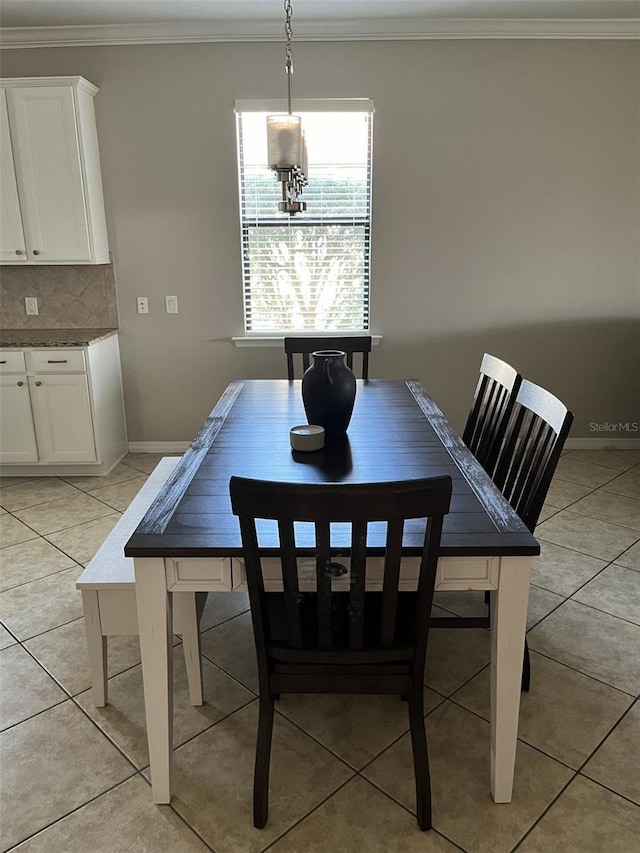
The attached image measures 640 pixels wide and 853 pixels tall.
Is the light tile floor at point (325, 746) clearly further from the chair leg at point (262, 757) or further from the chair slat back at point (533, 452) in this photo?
the chair slat back at point (533, 452)

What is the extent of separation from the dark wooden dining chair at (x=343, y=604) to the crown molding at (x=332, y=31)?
3.38 meters

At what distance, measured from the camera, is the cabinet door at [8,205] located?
3.60 m

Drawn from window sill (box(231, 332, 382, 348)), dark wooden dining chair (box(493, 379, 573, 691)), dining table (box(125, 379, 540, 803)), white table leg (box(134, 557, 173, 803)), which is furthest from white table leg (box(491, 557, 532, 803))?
window sill (box(231, 332, 382, 348))

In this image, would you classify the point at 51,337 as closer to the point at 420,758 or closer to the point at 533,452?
the point at 533,452

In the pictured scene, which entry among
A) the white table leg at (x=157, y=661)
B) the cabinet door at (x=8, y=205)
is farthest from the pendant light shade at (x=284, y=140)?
Answer: the cabinet door at (x=8, y=205)

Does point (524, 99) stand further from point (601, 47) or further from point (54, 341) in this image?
point (54, 341)

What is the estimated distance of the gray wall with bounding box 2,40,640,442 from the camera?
3777 mm

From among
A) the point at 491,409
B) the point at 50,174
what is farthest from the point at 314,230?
the point at 491,409

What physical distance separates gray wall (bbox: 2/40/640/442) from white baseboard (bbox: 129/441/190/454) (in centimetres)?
4

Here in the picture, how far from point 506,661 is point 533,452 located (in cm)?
69

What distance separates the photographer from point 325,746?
181 centimetres

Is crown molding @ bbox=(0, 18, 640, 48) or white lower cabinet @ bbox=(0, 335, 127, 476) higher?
crown molding @ bbox=(0, 18, 640, 48)

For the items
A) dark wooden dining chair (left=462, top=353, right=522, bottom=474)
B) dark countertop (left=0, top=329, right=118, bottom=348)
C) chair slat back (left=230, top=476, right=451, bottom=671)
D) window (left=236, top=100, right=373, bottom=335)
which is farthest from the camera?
window (left=236, top=100, right=373, bottom=335)

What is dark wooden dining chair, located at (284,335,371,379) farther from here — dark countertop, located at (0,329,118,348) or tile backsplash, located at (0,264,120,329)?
tile backsplash, located at (0,264,120,329)
